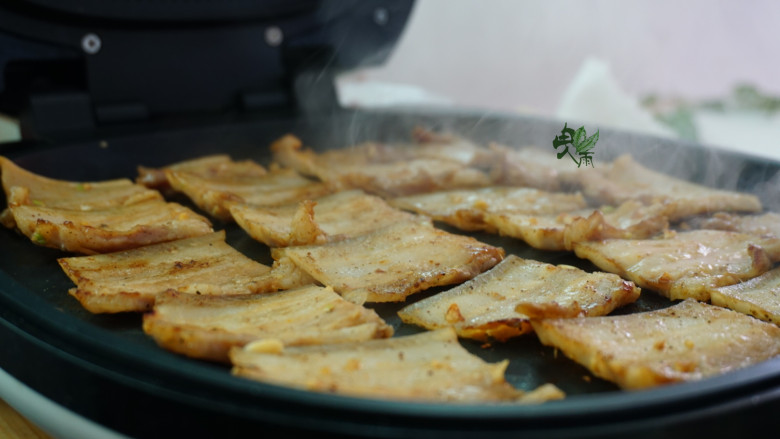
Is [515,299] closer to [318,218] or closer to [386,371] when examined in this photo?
[386,371]

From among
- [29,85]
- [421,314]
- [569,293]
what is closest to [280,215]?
[421,314]

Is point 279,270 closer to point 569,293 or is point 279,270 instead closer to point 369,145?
point 569,293

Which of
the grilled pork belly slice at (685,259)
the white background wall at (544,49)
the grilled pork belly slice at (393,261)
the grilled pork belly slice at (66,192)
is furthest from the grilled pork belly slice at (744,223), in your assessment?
the white background wall at (544,49)

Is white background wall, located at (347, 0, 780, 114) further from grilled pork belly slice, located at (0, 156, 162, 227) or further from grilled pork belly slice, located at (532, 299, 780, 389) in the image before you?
grilled pork belly slice, located at (532, 299, 780, 389)

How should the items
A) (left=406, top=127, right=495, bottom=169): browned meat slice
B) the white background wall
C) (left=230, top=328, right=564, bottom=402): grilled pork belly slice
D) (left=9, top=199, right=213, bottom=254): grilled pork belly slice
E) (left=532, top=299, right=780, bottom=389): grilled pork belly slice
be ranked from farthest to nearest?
1. the white background wall
2. (left=406, top=127, right=495, bottom=169): browned meat slice
3. (left=9, top=199, right=213, bottom=254): grilled pork belly slice
4. (left=532, top=299, right=780, bottom=389): grilled pork belly slice
5. (left=230, top=328, right=564, bottom=402): grilled pork belly slice

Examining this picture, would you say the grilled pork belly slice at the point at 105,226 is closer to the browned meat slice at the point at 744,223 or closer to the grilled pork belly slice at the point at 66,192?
the grilled pork belly slice at the point at 66,192

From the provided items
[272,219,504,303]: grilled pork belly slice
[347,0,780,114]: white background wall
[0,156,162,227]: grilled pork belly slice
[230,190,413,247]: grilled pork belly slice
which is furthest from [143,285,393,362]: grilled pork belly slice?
[347,0,780,114]: white background wall
